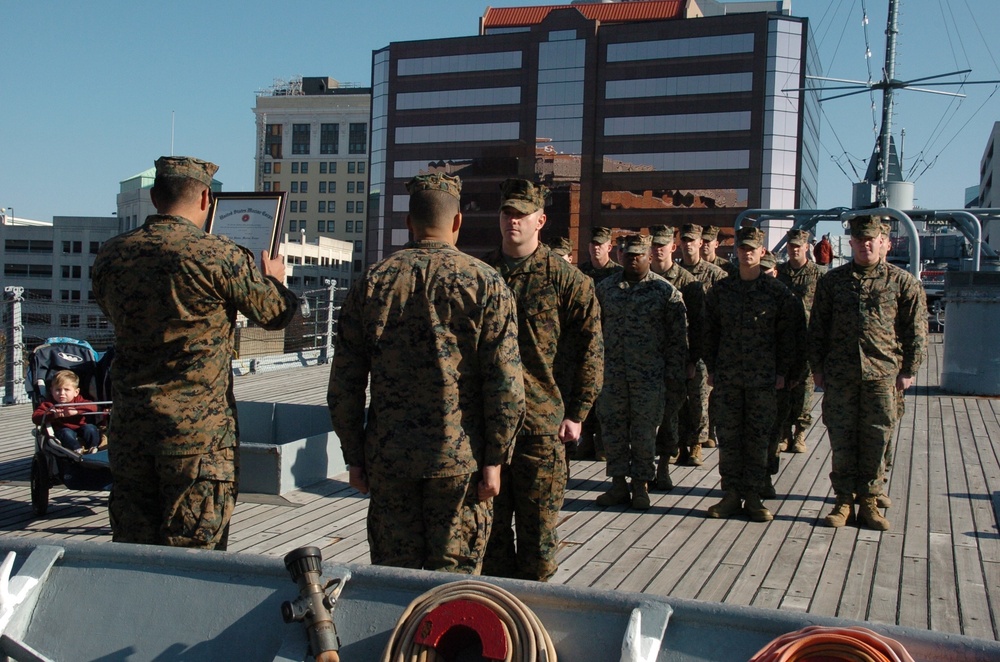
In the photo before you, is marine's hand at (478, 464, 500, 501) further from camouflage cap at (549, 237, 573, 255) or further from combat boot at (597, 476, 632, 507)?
camouflage cap at (549, 237, 573, 255)

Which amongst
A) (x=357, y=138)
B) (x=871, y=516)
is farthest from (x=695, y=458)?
(x=357, y=138)

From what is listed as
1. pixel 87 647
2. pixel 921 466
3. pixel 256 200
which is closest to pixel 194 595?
pixel 87 647

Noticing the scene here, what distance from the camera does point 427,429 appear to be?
3.20m

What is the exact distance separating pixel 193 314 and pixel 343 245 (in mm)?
131015

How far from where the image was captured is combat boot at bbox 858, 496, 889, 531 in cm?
570

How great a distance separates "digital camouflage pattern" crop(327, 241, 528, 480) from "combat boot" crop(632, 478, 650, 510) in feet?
10.6

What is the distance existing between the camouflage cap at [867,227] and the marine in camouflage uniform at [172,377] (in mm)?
3816

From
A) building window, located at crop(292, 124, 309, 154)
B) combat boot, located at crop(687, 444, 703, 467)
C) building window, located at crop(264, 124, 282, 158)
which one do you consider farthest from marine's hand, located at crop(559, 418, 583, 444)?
building window, located at crop(264, 124, 282, 158)

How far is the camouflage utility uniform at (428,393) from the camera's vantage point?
10.5ft

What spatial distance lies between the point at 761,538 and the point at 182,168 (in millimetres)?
3873

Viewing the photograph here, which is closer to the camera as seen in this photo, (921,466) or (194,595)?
(194,595)

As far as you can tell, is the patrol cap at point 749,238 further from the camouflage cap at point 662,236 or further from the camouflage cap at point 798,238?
→ the camouflage cap at point 798,238

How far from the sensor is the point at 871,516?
5734mm

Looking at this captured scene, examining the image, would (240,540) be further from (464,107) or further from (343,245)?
(343,245)
